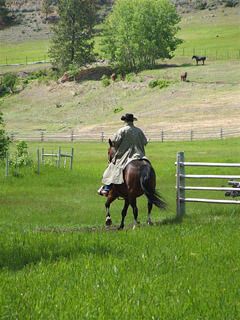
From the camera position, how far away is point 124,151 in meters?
14.5

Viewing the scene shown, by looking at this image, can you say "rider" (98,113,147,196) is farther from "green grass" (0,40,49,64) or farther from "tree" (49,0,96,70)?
"green grass" (0,40,49,64)

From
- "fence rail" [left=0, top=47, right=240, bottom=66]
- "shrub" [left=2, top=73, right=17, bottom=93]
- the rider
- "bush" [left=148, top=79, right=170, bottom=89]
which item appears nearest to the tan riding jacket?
the rider

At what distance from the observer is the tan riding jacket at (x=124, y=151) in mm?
14367

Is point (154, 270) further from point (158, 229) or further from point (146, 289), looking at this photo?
Answer: point (158, 229)

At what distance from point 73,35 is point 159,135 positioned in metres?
53.3

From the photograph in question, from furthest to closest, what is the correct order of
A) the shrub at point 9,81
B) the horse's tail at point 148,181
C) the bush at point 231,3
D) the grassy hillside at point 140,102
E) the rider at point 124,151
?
the bush at point 231,3 → the shrub at point 9,81 → the grassy hillside at point 140,102 → the rider at point 124,151 → the horse's tail at point 148,181

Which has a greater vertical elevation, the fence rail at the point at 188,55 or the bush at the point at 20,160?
the fence rail at the point at 188,55

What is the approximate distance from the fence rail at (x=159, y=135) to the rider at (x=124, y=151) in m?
41.5

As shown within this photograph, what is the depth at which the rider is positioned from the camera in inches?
566

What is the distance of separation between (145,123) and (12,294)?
61377 millimetres

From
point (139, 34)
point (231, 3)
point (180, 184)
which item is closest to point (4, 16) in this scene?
point (231, 3)

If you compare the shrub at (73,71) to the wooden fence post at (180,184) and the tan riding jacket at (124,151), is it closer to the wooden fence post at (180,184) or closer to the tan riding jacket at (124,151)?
the wooden fence post at (180,184)

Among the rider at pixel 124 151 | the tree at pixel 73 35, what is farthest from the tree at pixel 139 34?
the rider at pixel 124 151

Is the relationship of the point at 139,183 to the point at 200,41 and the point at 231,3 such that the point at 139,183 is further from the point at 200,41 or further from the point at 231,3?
the point at 231,3
